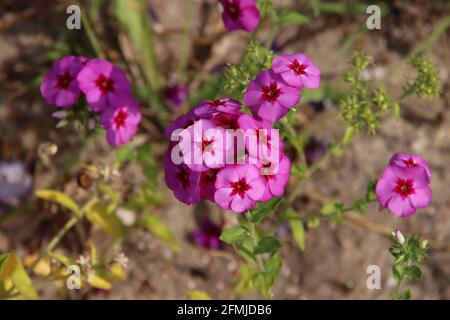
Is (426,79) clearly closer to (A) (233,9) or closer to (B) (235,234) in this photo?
(A) (233,9)

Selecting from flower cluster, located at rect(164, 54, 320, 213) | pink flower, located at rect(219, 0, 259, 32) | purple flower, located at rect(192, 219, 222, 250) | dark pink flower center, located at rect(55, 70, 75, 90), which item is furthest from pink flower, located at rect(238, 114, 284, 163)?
purple flower, located at rect(192, 219, 222, 250)

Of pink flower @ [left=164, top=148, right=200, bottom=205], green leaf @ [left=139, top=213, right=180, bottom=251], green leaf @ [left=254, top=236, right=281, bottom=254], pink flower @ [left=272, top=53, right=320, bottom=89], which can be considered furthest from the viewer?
green leaf @ [left=139, top=213, right=180, bottom=251]

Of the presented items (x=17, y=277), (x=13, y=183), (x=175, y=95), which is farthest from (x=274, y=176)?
(x=13, y=183)

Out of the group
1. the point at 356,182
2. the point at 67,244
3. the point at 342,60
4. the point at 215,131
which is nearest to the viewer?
the point at 215,131

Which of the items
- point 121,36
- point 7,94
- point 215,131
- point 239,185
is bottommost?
point 239,185

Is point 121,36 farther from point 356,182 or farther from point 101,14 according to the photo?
point 356,182

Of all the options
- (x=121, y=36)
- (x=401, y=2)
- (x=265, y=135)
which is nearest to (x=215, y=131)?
(x=265, y=135)

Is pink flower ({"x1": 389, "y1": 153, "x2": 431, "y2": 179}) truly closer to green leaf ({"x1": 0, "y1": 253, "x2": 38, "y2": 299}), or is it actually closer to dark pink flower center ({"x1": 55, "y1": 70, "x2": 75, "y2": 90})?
dark pink flower center ({"x1": 55, "y1": 70, "x2": 75, "y2": 90})
